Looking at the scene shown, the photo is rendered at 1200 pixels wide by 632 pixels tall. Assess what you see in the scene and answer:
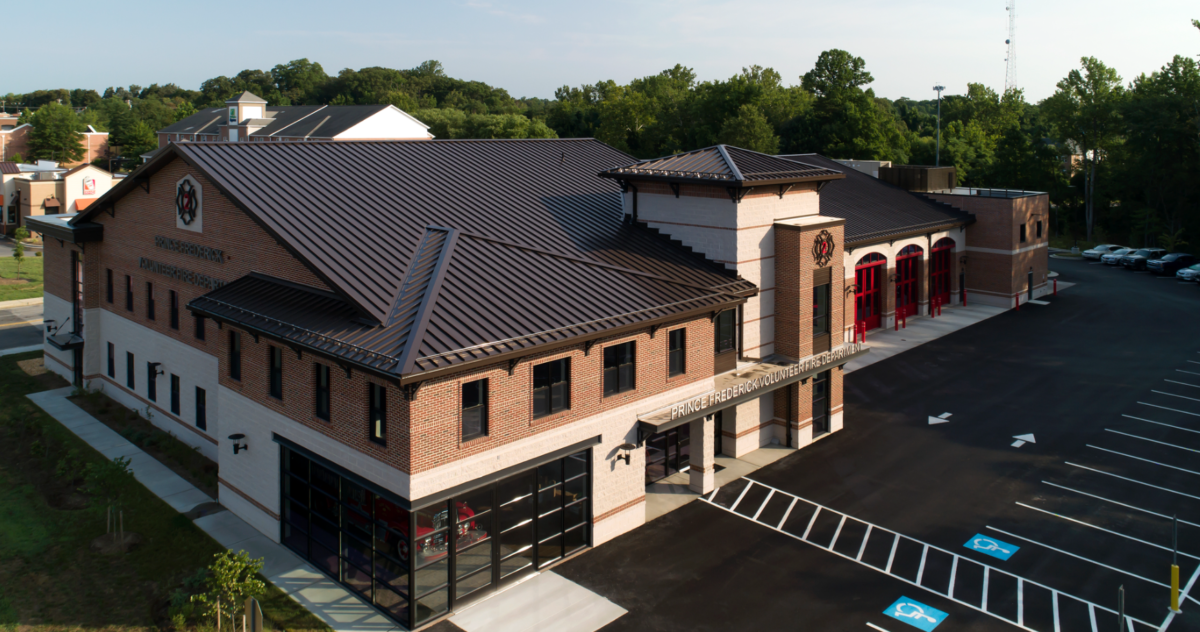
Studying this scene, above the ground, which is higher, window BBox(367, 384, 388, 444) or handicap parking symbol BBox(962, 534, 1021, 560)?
window BBox(367, 384, 388, 444)

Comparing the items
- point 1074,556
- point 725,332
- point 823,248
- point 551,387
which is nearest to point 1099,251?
point 823,248

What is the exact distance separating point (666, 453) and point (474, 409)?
904 centimetres

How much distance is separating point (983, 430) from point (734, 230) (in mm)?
12383

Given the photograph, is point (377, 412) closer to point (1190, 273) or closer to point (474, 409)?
point (474, 409)

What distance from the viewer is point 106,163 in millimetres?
143750

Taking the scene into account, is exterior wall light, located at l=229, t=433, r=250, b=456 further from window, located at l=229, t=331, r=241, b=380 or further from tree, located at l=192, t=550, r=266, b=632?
tree, located at l=192, t=550, r=266, b=632

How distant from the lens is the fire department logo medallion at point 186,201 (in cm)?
2795

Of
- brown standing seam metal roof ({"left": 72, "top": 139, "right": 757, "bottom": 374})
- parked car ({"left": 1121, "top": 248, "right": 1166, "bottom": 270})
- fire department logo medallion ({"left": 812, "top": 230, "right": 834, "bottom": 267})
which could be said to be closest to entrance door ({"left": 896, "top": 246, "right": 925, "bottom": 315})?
fire department logo medallion ({"left": 812, "top": 230, "right": 834, "bottom": 267})

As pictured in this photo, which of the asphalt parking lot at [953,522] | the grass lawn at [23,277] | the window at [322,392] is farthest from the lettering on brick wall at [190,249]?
the grass lawn at [23,277]

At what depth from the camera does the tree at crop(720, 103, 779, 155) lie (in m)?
97.9

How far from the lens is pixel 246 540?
23.6 m

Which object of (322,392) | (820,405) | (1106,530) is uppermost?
(322,392)

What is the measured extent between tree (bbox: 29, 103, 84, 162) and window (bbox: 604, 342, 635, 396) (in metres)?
141

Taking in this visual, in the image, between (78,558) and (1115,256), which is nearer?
(78,558)
